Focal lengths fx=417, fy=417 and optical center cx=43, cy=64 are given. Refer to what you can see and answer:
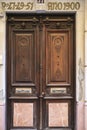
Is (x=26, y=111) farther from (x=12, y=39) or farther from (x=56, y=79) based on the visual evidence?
(x=12, y=39)

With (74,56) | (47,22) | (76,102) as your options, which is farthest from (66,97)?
(47,22)

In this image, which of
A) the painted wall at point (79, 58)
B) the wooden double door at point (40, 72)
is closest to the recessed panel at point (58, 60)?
the wooden double door at point (40, 72)

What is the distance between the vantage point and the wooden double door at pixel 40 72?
1109cm

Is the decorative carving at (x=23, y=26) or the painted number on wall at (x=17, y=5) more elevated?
the painted number on wall at (x=17, y=5)

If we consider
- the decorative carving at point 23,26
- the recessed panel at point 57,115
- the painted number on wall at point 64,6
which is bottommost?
the recessed panel at point 57,115

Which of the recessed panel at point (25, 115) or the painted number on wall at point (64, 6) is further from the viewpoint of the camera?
the recessed panel at point (25, 115)

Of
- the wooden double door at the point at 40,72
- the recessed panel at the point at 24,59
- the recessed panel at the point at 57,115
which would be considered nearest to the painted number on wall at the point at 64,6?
the wooden double door at the point at 40,72

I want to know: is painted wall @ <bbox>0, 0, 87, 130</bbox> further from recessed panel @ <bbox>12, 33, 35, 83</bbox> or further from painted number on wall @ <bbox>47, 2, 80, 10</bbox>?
recessed panel @ <bbox>12, 33, 35, 83</bbox>

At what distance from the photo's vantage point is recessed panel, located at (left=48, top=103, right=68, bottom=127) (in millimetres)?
11141

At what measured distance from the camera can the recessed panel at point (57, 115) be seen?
11.1 metres

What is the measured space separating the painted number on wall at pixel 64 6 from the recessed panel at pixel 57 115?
255 cm

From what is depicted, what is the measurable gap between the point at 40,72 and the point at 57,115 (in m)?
1.24

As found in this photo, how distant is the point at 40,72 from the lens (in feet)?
36.4

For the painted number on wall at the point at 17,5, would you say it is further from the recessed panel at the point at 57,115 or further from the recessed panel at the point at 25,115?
the recessed panel at the point at 57,115
